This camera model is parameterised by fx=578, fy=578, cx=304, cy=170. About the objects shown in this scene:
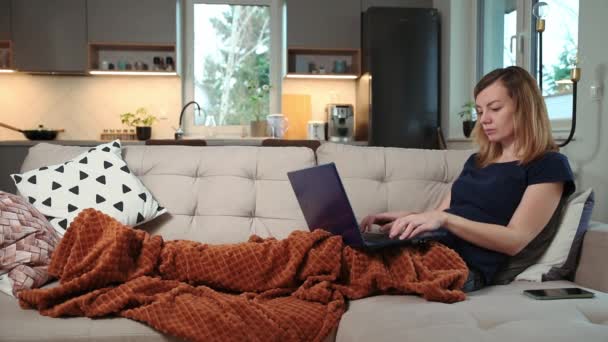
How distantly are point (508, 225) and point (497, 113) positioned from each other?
0.35 m

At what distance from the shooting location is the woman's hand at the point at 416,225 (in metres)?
1.54

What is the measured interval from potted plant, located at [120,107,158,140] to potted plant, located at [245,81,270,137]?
866 millimetres

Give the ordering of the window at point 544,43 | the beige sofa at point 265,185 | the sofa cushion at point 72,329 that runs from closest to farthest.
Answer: the sofa cushion at point 72,329, the beige sofa at point 265,185, the window at point 544,43

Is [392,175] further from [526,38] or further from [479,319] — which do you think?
[526,38]

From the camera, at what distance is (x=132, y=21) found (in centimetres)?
477

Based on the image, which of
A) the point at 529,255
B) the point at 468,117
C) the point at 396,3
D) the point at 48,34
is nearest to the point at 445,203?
the point at 529,255

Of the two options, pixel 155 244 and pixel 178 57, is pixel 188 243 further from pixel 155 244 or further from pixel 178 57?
pixel 178 57

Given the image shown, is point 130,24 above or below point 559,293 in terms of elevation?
above

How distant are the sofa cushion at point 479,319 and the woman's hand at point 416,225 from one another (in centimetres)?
17

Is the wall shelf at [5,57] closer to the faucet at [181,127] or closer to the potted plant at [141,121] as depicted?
the potted plant at [141,121]

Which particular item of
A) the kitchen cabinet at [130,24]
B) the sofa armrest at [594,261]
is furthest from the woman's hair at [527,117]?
the kitchen cabinet at [130,24]

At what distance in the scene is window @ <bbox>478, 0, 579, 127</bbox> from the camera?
3.16 meters

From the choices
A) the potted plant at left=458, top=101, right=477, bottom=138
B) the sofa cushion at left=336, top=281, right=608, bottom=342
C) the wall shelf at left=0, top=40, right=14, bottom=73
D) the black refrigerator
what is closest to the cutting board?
the black refrigerator

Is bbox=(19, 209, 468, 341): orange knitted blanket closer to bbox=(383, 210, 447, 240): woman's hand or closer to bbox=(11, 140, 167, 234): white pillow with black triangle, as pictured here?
bbox=(383, 210, 447, 240): woman's hand
